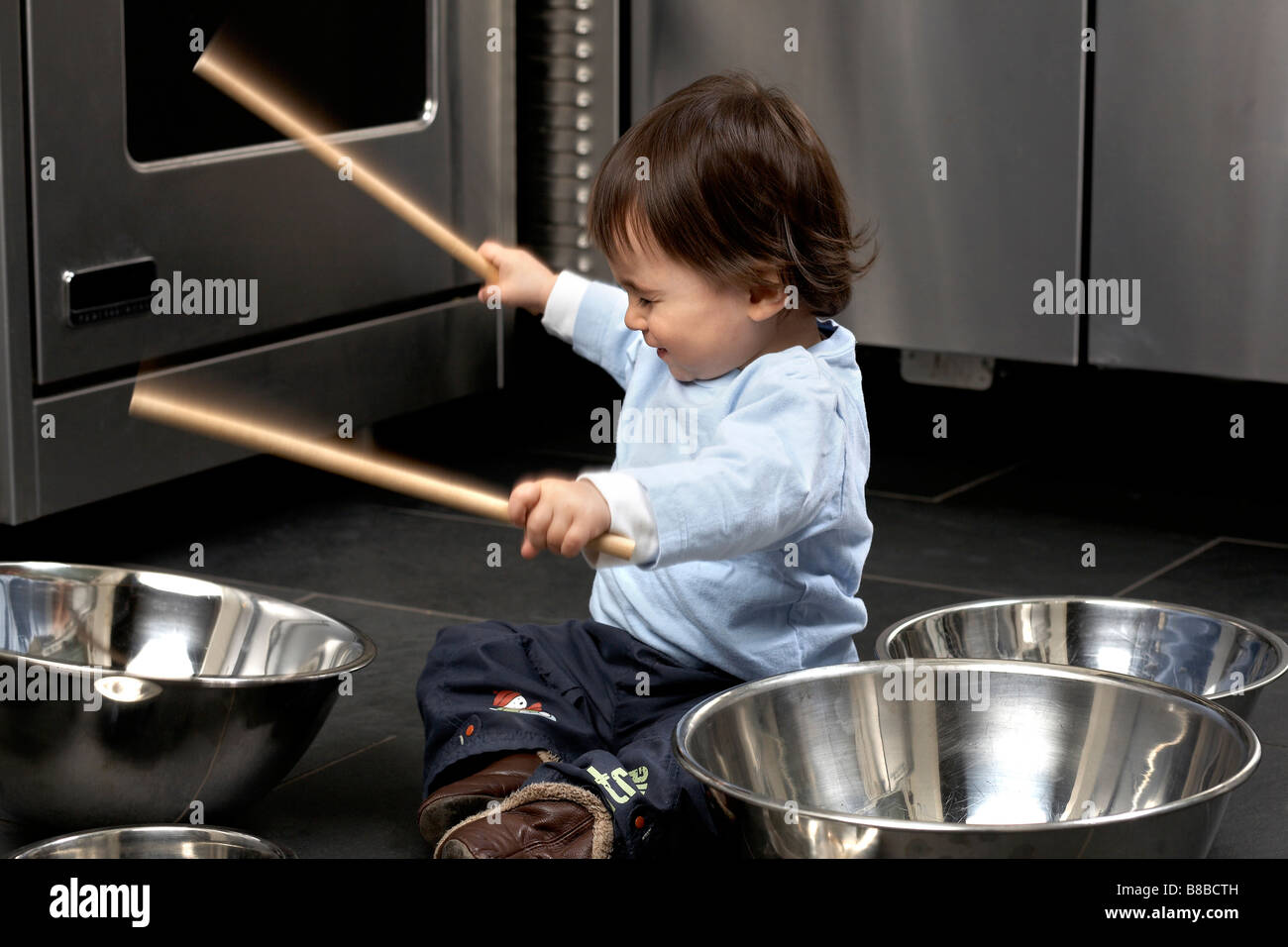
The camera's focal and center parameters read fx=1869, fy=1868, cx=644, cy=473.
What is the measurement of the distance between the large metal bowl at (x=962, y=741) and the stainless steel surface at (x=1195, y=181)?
1.97 feet

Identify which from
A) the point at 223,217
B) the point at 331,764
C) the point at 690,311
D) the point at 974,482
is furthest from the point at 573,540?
the point at 974,482

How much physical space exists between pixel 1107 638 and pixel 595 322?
40 centimetres

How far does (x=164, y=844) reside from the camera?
92 cm

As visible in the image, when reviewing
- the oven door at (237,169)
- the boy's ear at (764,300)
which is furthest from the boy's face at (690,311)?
the oven door at (237,169)

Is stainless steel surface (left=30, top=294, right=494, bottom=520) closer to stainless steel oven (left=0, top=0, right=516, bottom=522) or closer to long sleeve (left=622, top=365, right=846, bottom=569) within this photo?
stainless steel oven (left=0, top=0, right=516, bottom=522)

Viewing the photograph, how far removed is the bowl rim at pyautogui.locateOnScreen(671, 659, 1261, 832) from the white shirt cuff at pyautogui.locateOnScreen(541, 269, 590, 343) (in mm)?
297

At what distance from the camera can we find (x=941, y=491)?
5.71ft

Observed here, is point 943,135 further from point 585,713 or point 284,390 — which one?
point 585,713

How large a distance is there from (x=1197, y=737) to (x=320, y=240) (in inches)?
34.9

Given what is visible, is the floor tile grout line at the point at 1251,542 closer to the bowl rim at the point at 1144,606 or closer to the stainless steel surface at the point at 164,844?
the bowl rim at the point at 1144,606

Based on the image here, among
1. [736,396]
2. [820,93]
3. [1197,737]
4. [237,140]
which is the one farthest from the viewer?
[820,93]

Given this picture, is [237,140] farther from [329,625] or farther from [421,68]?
[329,625]

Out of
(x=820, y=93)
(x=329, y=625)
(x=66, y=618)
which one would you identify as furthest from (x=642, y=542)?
(x=820, y=93)

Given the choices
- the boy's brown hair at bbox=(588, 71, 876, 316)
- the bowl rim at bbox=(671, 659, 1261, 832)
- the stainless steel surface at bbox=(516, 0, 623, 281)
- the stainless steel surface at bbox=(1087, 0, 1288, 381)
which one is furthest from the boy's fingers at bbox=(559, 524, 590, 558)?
the stainless steel surface at bbox=(516, 0, 623, 281)
